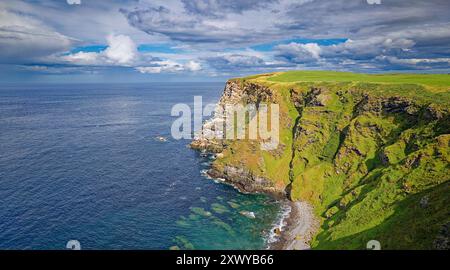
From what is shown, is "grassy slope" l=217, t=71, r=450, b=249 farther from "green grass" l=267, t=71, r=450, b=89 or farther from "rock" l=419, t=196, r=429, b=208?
"green grass" l=267, t=71, r=450, b=89

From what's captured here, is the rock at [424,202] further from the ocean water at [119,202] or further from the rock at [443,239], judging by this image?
the ocean water at [119,202]

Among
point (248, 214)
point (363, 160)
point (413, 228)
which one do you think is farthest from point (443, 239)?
point (363, 160)

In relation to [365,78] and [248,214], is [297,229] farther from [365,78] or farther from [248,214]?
[365,78]

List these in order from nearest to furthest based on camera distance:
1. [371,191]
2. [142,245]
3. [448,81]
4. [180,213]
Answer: [142,245] → [371,191] → [180,213] → [448,81]
